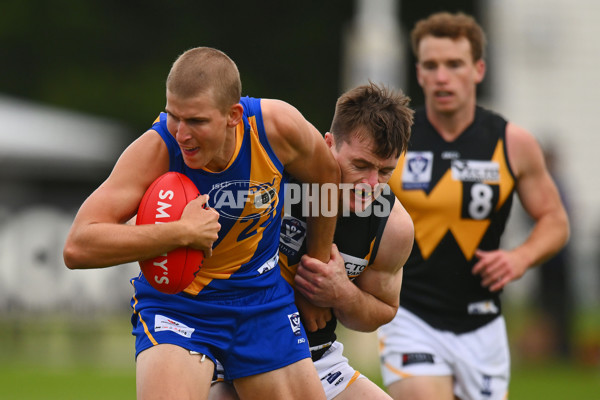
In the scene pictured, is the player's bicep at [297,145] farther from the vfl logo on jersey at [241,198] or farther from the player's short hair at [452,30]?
the player's short hair at [452,30]

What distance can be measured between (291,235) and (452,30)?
2.12 meters

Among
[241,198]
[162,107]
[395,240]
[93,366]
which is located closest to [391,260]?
[395,240]

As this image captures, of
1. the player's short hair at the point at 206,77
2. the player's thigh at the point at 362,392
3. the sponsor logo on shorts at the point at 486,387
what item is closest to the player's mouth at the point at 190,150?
the player's short hair at the point at 206,77

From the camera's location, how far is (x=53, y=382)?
1151cm

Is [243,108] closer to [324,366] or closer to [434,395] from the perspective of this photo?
[324,366]

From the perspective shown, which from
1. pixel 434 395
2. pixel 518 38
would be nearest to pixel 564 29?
pixel 518 38

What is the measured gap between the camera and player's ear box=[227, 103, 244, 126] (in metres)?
4.72

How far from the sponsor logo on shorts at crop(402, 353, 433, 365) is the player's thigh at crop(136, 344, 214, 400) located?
1.76m

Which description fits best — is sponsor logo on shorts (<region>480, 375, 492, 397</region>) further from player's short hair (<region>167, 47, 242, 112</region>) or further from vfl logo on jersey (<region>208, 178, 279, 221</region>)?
player's short hair (<region>167, 47, 242, 112</region>)

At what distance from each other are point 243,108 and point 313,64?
1891 centimetres

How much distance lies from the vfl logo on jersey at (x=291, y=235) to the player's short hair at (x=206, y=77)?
932mm

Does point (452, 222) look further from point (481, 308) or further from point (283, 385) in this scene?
point (283, 385)

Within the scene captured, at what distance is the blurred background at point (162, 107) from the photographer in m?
12.9

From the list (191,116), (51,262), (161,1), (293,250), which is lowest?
(51,262)
